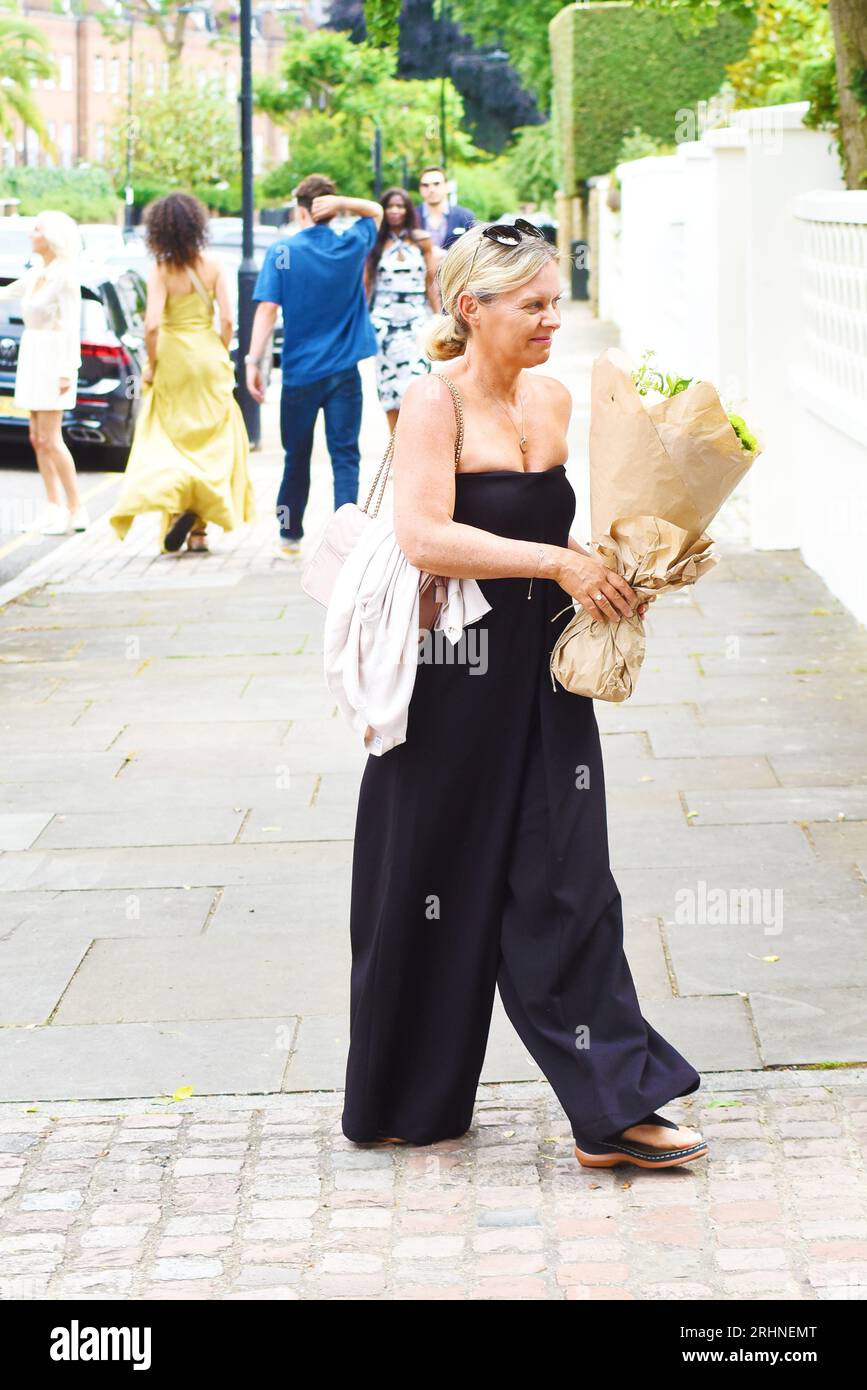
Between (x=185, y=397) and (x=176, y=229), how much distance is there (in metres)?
0.98

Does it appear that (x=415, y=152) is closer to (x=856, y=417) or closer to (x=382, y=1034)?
(x=856, y=417)

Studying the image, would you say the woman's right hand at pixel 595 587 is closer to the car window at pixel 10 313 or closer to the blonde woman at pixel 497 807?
the blonde woman at pixel 497 807

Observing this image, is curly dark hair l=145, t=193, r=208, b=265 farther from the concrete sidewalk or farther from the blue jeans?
the concrete sidewalk

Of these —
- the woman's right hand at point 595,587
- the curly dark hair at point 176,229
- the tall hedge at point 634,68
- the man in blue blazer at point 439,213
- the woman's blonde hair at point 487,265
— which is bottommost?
the woman's right hand at point 595,587

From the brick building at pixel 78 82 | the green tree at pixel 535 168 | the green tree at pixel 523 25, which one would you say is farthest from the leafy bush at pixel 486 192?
the brick building at pixel 78 82

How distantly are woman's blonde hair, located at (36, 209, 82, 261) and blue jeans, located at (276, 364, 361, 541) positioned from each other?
207 cm

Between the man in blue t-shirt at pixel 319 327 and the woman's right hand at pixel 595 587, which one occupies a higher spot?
the man in blue t-shirt at pixel 319 327

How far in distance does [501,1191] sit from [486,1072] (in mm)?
612

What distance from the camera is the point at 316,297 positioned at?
36.2 feet

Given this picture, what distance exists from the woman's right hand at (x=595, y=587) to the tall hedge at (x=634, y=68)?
33.1 metres

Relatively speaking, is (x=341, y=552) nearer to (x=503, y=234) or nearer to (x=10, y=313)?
(x=503, y=234)

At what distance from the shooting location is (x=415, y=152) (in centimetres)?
5638

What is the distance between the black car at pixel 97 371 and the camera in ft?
51.2
